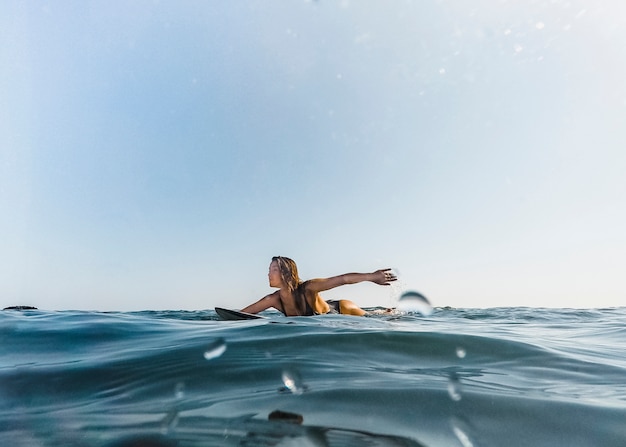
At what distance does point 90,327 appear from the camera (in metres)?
4.50

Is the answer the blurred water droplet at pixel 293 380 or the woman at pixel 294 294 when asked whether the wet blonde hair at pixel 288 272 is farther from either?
the blurred water droplet at pixel 293 380

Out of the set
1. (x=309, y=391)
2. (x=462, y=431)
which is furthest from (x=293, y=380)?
(x=462, y=431)

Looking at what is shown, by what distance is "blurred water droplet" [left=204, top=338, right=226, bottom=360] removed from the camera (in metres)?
2.94

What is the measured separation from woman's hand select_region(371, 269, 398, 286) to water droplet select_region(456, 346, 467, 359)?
3.50m

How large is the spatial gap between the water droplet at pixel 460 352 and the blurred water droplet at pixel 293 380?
1353 millimetres

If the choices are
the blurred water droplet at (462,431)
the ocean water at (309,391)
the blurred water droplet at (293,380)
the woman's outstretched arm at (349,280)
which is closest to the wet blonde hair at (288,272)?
the woman's outstretched arm at (349,280)

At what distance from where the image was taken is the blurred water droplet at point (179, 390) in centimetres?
211

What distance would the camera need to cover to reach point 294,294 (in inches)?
330

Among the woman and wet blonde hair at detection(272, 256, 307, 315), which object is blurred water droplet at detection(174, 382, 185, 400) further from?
wet blonde hair at detection(272, 256, 307, 315)

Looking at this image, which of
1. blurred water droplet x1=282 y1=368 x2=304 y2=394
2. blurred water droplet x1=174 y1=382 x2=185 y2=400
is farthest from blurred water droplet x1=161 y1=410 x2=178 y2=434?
blurred water droplet x1=282 y1=368 x2=304 y2=394

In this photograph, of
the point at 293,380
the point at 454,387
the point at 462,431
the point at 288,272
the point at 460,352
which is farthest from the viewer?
the point at 288,272

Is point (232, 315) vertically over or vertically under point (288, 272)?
under

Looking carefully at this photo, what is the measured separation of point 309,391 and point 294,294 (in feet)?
20.6

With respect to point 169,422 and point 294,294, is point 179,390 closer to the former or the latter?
A: point 169,422
